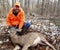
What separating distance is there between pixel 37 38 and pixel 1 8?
8.42m

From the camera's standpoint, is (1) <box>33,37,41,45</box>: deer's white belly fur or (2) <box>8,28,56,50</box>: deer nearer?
(2) <box>8,28,56,50</box>: deer

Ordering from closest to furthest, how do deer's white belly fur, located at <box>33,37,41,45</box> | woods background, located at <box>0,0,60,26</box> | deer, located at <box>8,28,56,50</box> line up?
deer, located at <box>8,28,56,50</box>, deer's white belly fur, located at <box>33,37,41,45</box>, woods background, located at <box>0,0,60,26</box>

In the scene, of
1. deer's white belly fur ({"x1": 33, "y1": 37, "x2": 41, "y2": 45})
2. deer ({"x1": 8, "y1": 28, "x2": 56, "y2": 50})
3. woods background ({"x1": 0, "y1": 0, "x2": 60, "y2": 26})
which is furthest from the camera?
woods background ({"x1": 0, "y1": 0, "x2": 60, "y2": 26})

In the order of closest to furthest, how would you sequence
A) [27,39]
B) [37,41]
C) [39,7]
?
[27,39] → [37,41] → [39,7]

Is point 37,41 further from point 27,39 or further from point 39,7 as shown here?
point 39,7

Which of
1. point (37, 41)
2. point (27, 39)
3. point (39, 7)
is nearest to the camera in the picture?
point (27, 39)

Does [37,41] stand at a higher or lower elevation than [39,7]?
lower

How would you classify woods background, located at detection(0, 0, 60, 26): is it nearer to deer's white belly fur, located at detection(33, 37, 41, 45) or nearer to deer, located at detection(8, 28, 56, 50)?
deer, located at detection(8, 28, 56, 50)

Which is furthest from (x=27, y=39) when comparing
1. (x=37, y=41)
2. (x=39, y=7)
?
(x=39, y=7)

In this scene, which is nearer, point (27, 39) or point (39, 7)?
point (27, 39)

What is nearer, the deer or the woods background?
the deer

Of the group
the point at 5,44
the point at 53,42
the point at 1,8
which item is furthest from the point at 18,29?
the point at 1,8

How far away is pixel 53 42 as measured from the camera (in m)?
8.57

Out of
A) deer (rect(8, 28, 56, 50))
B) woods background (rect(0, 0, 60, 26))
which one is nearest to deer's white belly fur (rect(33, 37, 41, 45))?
deer (rect(8, 28, 56, 50))
